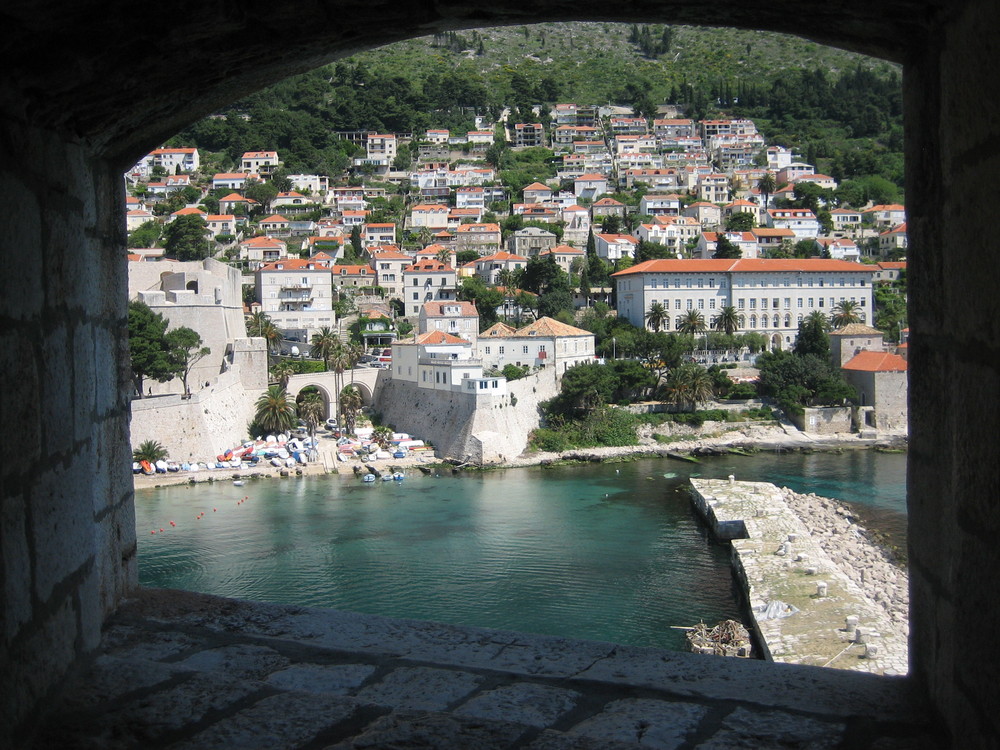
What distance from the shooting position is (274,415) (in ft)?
105

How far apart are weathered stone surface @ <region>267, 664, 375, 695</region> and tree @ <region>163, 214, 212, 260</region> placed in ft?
186

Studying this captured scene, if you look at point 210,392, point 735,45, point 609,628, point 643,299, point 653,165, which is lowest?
point 609,628

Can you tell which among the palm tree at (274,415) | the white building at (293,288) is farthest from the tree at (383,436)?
the white building at (293,288)

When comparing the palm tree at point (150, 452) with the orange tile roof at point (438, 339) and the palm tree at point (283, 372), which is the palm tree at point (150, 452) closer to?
the palm tree at point (283, 372)

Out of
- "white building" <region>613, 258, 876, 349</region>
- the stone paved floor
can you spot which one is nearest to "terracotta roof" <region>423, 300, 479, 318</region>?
"white building" <region>613, 258, 876, 349</region>

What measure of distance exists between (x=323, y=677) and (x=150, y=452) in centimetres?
2701

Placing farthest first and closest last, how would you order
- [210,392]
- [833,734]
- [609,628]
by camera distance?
[210,392], [609,628], [833,734]

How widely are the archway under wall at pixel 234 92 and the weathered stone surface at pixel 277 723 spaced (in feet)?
1.21

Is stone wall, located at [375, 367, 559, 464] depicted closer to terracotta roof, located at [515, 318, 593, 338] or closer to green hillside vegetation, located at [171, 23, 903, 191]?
terracotta roof, located at [515, 318, 593, 338]

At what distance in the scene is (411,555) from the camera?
18.3 meters

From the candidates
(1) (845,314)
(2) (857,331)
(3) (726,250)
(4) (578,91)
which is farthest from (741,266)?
(4) (578,91)

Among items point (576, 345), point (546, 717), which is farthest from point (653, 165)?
→ point (546, 717)

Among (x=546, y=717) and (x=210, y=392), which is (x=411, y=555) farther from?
(x=546, y=717)

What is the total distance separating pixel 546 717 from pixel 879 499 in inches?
960
